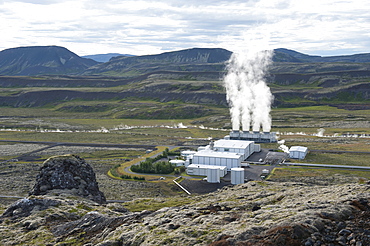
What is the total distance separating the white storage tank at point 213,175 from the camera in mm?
78812

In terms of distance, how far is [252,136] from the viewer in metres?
130

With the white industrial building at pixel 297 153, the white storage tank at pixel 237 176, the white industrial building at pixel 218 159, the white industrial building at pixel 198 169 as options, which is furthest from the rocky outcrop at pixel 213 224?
the white industrial building at pixel 297 153

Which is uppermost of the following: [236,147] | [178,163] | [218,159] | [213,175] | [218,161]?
[236,147]

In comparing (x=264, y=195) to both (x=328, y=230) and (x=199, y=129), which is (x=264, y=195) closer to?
(x=328, y=230)

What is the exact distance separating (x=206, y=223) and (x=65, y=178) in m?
29.6

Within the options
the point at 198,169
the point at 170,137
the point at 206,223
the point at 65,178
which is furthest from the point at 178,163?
the point at 206,223

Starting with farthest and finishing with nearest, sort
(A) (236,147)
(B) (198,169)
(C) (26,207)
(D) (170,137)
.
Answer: (D) (170,137)
(A) (236,147)
(B) (198,169)
(C) (26,207)

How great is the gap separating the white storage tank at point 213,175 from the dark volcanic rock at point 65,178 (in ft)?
103

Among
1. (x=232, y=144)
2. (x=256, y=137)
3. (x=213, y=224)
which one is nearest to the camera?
(x=213, y=224)

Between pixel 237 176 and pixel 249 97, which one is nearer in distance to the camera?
pixel 237 176

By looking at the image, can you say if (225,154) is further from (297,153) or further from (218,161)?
(297,153)

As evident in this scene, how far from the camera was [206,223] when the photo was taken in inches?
1097

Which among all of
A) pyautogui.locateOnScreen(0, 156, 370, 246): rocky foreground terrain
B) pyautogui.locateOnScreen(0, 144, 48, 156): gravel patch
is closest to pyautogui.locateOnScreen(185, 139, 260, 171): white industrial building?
pyautogui.locateOnScreen(0, 156, 370, 246): rocky foreground terrain

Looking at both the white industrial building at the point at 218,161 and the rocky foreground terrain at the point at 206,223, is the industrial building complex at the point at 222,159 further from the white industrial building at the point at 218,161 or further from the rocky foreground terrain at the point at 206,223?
the rocky foreground terrain at the point at 206,223
